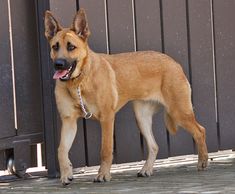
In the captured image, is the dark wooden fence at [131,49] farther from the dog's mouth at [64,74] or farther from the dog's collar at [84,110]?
the dog's mouth at [64,74]

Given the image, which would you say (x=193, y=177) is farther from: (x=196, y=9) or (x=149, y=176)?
(x=196, y=9)

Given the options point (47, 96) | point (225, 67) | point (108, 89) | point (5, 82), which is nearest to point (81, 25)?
point (108, 89)

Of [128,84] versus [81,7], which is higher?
[81,7]

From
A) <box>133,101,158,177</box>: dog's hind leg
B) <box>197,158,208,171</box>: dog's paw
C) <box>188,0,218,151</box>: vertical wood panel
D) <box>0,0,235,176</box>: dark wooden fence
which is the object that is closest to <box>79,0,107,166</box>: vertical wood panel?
<box>0,0,235,176</box>: dark wooden fence

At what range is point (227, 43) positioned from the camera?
866 cm

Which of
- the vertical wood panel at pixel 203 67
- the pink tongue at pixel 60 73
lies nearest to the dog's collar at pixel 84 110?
the pink tongue at pixel 60 73

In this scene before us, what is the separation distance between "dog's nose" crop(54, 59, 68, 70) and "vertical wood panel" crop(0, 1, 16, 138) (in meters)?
0.89

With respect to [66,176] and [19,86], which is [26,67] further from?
[66,176]

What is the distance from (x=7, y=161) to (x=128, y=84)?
1403mm

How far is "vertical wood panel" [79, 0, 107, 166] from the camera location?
299 inches

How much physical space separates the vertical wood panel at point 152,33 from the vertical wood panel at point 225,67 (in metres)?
0.81

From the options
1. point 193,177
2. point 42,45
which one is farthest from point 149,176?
point 42,45

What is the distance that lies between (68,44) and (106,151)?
104cm

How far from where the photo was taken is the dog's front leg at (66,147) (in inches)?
264
